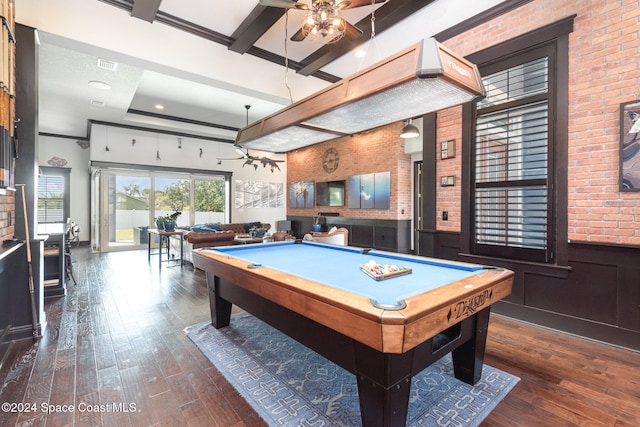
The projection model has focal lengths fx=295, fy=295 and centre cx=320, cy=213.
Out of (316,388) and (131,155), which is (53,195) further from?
(316,388)

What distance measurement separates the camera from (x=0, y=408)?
1764mm

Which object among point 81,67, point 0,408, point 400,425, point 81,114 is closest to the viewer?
point 400,425

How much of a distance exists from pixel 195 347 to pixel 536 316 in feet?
11.0

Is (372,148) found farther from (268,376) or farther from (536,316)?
(268,376)

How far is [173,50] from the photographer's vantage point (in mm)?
3537

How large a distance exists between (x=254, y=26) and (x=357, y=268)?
3.05 meters

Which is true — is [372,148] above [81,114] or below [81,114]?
below

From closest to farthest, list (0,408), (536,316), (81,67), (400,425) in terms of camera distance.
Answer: (400,425), (0,408), (536,316), (81,67)

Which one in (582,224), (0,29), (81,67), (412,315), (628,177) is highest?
(81,67)

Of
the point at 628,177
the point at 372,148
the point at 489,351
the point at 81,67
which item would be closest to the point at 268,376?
the point at 489,351

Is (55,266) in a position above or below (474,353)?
above

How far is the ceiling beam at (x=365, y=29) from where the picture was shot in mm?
3172

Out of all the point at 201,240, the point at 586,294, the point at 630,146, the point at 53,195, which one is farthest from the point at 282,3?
the point at 53,195

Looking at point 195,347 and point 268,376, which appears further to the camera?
point 195,347
